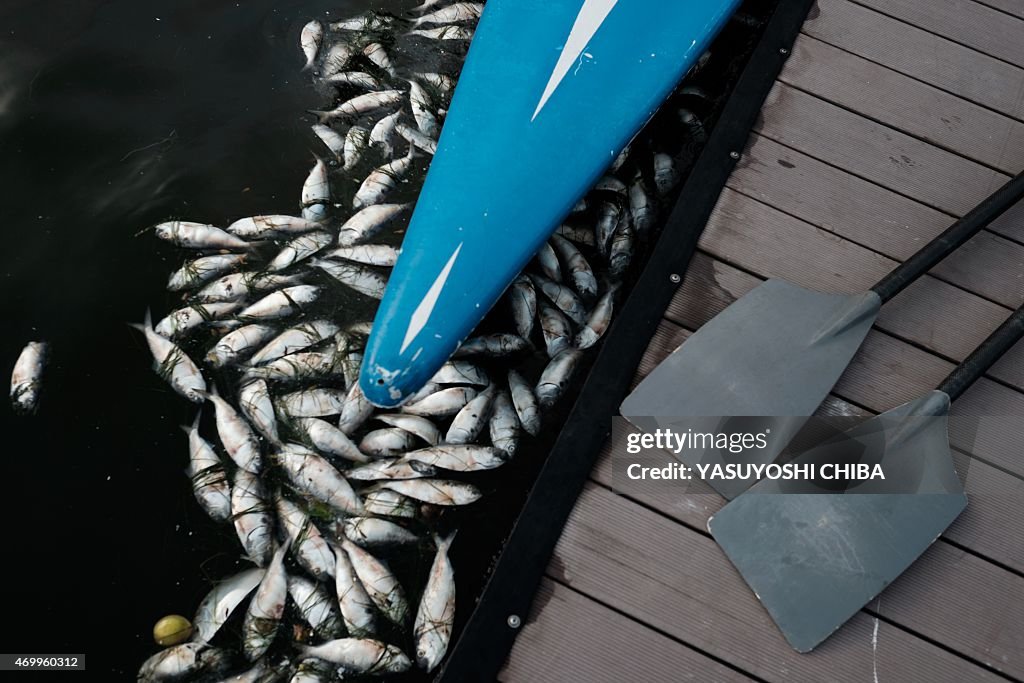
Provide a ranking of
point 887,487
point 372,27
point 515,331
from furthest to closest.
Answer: point 372,27, point 515,331, point 887,487

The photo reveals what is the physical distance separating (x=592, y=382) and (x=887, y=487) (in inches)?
36.6

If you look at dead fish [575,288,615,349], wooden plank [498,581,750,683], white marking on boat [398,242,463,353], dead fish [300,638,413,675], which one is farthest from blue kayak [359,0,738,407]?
wooden plank [498,581,750,683]

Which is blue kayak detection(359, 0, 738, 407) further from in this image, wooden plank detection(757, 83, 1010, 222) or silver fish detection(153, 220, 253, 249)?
silver fish detection(153, 220, 253, 249)

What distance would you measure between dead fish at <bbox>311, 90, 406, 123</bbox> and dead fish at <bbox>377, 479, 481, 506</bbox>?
192 centimetres

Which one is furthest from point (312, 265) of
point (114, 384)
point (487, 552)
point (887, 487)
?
point (887, 487)

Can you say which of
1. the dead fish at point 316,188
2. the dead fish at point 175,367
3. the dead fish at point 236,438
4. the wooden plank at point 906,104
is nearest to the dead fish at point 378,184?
the dead fish at point 316,188

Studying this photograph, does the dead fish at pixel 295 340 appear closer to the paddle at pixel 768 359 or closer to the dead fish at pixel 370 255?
the dead fish at pixel 370 255

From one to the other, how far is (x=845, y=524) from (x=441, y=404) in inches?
56.0

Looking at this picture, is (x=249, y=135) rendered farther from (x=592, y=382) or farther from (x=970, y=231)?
(x=970, y=231)

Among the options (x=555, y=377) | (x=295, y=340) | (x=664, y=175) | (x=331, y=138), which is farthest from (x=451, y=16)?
(x=555, y=377)

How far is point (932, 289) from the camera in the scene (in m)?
2.77

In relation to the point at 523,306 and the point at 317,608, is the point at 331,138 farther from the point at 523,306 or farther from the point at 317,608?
the point at 317,608

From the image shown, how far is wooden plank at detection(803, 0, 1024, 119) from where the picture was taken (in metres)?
3.37

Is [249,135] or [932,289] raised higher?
[932,289]
